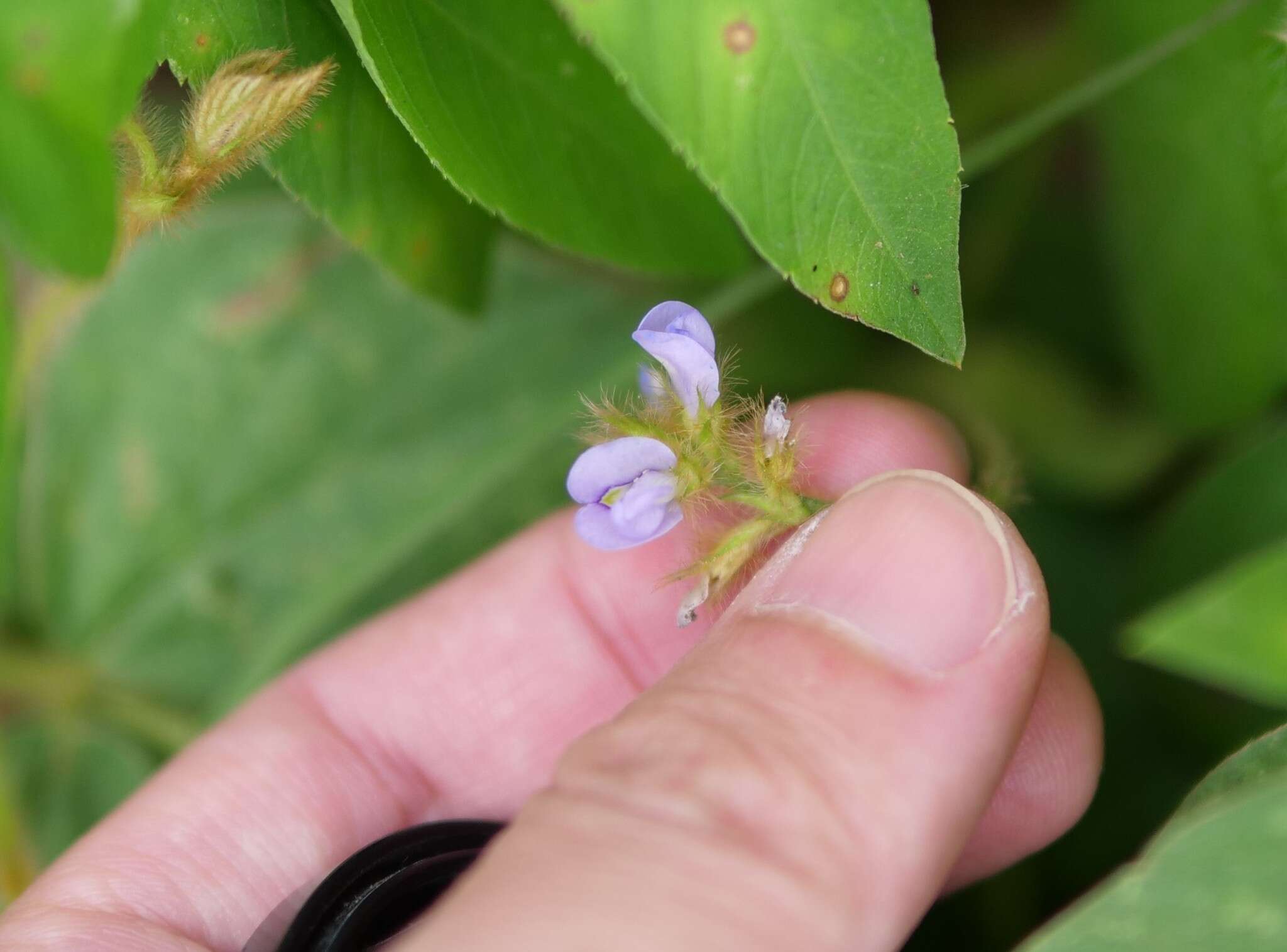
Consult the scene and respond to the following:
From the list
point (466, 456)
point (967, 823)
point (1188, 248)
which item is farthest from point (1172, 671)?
point (466, 456)

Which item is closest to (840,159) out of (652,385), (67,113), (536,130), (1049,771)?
(652,385)

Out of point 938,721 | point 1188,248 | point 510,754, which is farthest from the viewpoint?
point 1188,248

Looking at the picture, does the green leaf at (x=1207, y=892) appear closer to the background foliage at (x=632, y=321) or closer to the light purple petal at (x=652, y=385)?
the background foliage at (x=632, y=321)

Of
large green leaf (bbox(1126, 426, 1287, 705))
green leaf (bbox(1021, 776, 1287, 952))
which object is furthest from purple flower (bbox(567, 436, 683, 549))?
green leaf (bbox(1021, 776, 1287, 952))

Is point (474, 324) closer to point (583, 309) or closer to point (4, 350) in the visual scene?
point (583, 309)

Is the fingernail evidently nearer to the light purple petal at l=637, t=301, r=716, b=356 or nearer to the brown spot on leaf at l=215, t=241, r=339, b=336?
the light purple petal at l=637, t=301, r=716, b=356

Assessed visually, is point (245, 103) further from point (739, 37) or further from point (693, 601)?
point (693, 601)

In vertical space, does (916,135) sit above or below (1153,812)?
above
